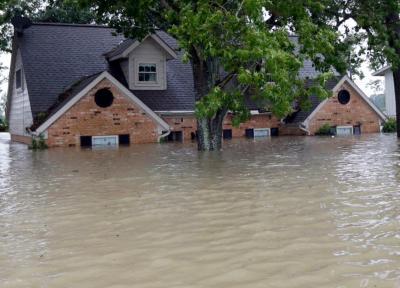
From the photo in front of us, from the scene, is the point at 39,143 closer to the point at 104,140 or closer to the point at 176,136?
the point at 104,140

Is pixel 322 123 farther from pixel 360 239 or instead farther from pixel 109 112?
pixel 360 239

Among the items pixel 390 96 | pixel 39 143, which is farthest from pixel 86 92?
pixel 390 96

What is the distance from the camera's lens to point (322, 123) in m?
30.4

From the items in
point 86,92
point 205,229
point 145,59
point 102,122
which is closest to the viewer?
point 205,229

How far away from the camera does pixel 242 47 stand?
1462 cm

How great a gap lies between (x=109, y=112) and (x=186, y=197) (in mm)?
16910

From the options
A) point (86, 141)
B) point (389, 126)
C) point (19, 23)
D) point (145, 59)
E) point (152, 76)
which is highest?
point (19, 23)

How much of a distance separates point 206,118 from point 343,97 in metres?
15.4

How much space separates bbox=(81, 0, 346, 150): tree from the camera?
1352 cm

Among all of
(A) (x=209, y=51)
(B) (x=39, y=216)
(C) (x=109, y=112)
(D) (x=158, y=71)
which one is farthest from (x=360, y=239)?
(D) (x=158, y=71)

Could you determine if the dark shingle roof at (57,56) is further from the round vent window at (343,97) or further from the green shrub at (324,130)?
the round vent window at (343,97)

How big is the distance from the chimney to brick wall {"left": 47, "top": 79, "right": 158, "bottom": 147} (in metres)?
6.93

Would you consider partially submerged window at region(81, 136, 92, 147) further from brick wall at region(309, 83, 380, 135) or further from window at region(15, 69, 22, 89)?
brick wall at region(309, 83, 380, 135)

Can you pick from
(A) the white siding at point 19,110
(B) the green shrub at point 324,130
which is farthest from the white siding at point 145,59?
(B) the green shrub at point 324,130
